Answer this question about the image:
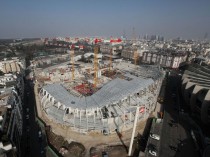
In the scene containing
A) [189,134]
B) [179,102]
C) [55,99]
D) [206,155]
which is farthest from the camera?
[179,102]

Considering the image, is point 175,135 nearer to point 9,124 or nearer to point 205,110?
point 205,110

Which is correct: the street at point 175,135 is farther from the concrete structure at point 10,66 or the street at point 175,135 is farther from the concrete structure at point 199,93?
the concrete structure at point 10,66

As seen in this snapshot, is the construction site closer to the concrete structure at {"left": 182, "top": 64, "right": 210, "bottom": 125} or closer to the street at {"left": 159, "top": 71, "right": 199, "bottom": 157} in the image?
the street at {"left": 159, "top": 71, "right": 199, "bottom": 157}

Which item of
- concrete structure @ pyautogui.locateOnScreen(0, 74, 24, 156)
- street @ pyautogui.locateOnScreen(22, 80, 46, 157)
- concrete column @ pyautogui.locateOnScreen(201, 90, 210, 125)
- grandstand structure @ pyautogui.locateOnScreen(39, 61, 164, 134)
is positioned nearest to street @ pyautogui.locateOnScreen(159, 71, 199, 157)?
concrete column @ pyautogui.locateOnScreen(201, 90, 210, 125)

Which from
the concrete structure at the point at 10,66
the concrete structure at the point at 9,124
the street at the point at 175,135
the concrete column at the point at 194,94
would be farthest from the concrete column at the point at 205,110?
the concrete structure at the point at 10,66

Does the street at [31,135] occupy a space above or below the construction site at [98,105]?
below

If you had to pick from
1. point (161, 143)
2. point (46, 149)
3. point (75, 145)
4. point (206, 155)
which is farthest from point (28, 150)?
point (206, 155)

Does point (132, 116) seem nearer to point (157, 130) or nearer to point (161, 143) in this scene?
point (157, 130)

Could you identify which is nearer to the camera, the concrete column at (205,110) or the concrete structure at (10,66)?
the concrete column at (205,110)
